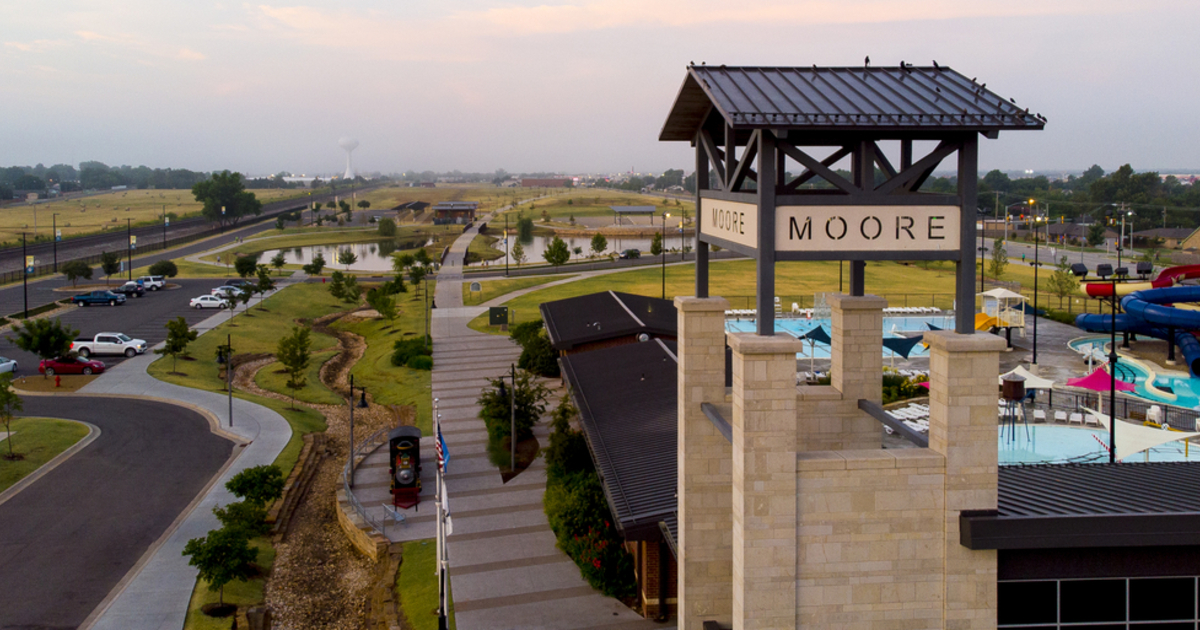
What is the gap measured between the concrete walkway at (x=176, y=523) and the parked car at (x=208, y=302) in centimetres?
1980

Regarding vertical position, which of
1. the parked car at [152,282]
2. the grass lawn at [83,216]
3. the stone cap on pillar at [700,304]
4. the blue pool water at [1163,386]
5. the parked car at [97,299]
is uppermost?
the grass lawn at [83,216]

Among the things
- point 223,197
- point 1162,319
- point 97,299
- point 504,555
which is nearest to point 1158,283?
point 1162,319

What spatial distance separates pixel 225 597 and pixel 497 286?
192ft

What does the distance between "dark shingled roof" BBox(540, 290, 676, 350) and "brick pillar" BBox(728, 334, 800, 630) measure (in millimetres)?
29955

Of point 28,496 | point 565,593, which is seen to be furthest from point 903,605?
point 28,496

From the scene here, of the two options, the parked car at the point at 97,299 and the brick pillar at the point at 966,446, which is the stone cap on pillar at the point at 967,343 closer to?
the brick pillar at the point at 966,446

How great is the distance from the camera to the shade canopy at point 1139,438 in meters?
25.0

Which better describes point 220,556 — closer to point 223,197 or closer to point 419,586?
point 419,586

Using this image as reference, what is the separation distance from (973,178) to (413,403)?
1349 inches

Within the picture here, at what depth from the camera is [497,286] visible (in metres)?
78.9

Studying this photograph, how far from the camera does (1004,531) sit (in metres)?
9.64

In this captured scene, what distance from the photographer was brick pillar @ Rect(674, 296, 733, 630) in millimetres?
12438

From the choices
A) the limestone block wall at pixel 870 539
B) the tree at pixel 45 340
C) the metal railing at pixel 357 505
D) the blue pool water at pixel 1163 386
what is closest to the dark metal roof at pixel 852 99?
the limestone block wall at pixel 870 539

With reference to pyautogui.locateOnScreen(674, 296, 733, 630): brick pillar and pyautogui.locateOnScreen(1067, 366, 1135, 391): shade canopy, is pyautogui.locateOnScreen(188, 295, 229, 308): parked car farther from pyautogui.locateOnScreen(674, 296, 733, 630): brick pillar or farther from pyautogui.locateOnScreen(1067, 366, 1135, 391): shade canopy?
pyautogui.locateOnScreen(674, 296, 733, 630): brick pillar
